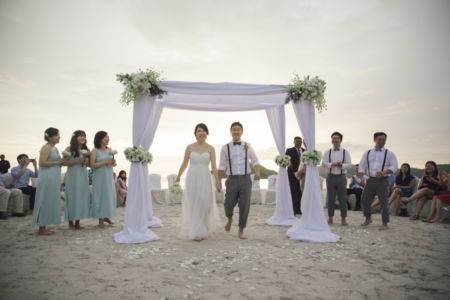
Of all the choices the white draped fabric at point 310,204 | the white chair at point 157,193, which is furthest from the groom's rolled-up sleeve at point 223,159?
the white chair at point 157,193

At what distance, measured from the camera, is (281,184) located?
7016 millimetres

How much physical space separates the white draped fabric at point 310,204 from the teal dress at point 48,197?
473cm

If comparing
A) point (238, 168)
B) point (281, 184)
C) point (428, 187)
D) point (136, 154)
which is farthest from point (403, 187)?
point (136, 154)

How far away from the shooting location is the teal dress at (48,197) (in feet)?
18.4

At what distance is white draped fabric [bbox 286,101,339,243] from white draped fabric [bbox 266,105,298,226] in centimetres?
95

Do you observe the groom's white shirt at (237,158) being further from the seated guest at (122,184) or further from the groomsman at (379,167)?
the seated guest at (122,184)

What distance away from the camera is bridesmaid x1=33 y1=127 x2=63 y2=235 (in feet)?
18.3

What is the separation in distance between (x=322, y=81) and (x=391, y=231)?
11.7 feet

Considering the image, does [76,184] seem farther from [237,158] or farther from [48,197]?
[237,158]

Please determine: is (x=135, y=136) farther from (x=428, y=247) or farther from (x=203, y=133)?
(x=428, y=247)

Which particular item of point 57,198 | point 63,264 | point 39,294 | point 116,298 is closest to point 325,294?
point 116,298

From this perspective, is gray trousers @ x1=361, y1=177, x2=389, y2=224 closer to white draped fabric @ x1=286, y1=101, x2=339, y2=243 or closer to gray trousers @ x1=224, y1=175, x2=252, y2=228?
white draped fabric @ x1=286, y1=101, x2=339, y2=243

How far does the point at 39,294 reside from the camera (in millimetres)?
2924

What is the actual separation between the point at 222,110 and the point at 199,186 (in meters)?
2.32
